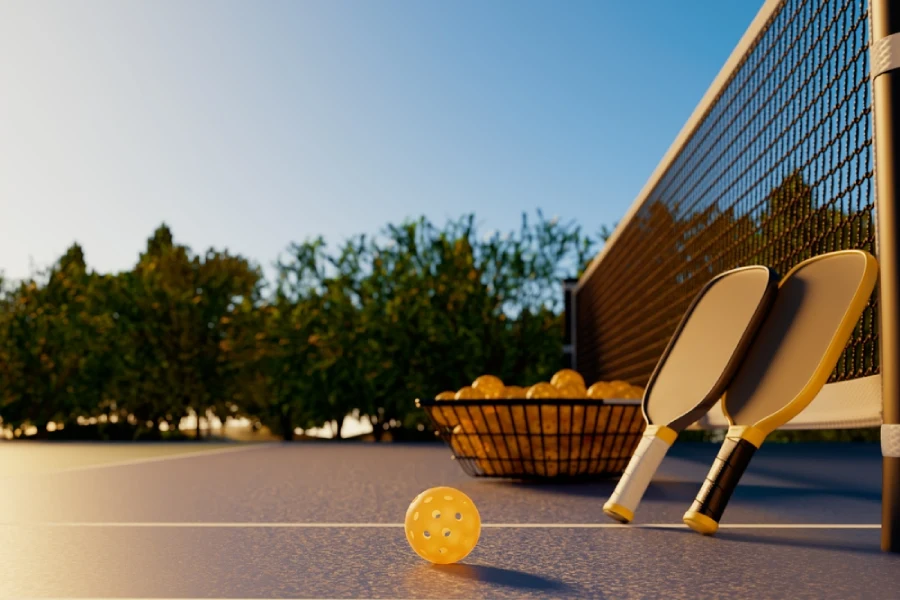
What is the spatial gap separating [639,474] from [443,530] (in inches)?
38.5

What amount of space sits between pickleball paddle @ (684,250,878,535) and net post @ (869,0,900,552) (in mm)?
136

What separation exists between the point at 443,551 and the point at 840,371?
6.95 ft

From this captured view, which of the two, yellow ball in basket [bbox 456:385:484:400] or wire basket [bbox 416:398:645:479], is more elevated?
yellow ball in basket [bbox 456:385:484:400]

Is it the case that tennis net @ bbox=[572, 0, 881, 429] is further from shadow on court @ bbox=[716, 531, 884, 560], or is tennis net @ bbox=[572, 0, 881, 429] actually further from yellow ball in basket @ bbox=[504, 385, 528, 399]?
yellow ball in basket @ bbox=[504, 385, 528, 399]

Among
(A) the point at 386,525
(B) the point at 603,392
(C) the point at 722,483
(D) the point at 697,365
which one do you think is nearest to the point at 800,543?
(C) the point at 722,483

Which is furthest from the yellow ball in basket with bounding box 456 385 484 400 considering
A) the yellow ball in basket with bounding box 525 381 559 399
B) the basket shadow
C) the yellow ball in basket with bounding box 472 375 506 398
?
the basket shadow

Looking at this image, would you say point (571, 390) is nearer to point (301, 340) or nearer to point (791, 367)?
point (791, 367)

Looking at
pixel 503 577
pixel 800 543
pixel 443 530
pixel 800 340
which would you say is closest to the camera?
pixel 503 577

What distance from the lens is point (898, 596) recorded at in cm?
209

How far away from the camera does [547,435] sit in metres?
4.99

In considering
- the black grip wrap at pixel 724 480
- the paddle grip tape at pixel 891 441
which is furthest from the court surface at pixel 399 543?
the paddle grip tape at pixel 891 441

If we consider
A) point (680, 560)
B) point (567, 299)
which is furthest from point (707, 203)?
point (567, 299)

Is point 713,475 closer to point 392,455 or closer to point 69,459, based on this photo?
point 392,455

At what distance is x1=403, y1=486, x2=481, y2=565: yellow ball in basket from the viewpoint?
2523mm
